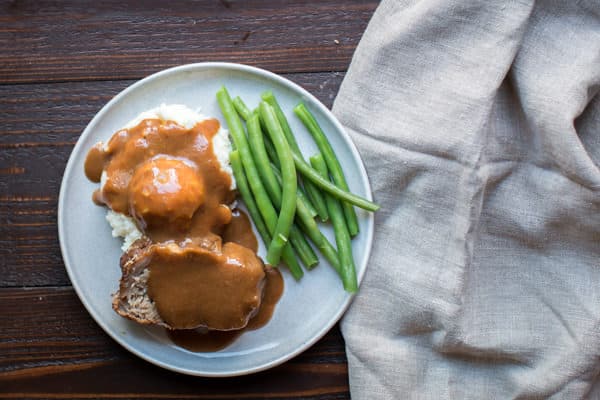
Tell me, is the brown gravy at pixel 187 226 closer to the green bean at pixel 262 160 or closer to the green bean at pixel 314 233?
the green bean at pixel 262 160

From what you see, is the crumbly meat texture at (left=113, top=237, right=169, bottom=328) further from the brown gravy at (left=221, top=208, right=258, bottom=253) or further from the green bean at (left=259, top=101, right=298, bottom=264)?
the green bean at (left=259, top=101, right=298, bottom=264)

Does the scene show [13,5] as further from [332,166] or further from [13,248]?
[332,166]

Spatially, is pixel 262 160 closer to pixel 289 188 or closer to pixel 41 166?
pixel 289 188

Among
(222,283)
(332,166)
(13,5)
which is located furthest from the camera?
(13,5)

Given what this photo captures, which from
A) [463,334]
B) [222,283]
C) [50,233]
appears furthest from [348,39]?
[50,233]

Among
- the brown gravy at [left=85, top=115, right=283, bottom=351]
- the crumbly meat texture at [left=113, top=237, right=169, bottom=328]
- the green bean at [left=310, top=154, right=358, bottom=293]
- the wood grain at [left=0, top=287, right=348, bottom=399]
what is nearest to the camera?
the brown gravy at [left=85, top=115, right=283, bottom=351]

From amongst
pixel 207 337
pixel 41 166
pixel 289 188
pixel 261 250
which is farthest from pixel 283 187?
pixel 41 166

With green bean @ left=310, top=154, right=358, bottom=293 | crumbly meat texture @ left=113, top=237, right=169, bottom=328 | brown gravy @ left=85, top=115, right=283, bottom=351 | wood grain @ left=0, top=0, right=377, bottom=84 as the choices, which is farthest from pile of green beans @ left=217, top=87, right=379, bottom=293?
crumbly meat texture @ left=113, top=237, right=169, bottom=328

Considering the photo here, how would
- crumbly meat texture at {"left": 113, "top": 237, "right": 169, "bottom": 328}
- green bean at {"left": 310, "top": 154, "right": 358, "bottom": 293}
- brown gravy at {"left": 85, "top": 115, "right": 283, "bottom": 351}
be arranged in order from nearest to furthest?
brown gravy at {"left": 85, "top": 115, "right": 283, "bottom": 351} < crumbly meat texture at {"left": 113, "top": 237, "right": 169, "bottom": 328} < green bean at {"left": 310, "top": 154, "right": 358, "bottom": 293}
